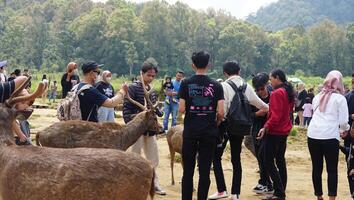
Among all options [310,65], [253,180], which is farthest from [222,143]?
[310,65]

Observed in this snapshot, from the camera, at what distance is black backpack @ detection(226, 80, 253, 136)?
7.21m

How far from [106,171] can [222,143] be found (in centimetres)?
335

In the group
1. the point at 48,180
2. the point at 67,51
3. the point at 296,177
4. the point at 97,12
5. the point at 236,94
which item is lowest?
the point at 296,177

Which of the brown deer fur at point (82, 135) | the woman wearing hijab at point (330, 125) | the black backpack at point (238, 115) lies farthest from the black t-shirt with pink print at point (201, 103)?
the woman wearing hijab at point (330, 125)

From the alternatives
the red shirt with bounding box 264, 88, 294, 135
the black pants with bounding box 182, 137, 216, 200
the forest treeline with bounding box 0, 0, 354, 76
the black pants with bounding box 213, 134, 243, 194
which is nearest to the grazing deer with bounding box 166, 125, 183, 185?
the black pants with bounding box 213, 134, 243, 194

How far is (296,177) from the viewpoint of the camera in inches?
406

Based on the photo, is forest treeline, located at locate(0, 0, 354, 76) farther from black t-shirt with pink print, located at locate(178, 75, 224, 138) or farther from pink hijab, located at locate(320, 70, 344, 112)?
black t-shirt with pink print, located at locate(178, 75, 224, 138)

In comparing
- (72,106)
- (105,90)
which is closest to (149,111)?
(105,90)

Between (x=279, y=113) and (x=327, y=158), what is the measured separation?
87 centimetres

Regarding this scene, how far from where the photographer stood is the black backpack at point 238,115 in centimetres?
721

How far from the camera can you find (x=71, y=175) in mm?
4539

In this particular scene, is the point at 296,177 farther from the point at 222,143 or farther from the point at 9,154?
the point at 9,154

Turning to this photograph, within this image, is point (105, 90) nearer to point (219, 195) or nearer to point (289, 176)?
point (219, 195)

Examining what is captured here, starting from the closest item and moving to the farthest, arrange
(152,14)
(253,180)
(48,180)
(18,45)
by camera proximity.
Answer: (48,180) → (253,180) → (18,45) → (152,14)
